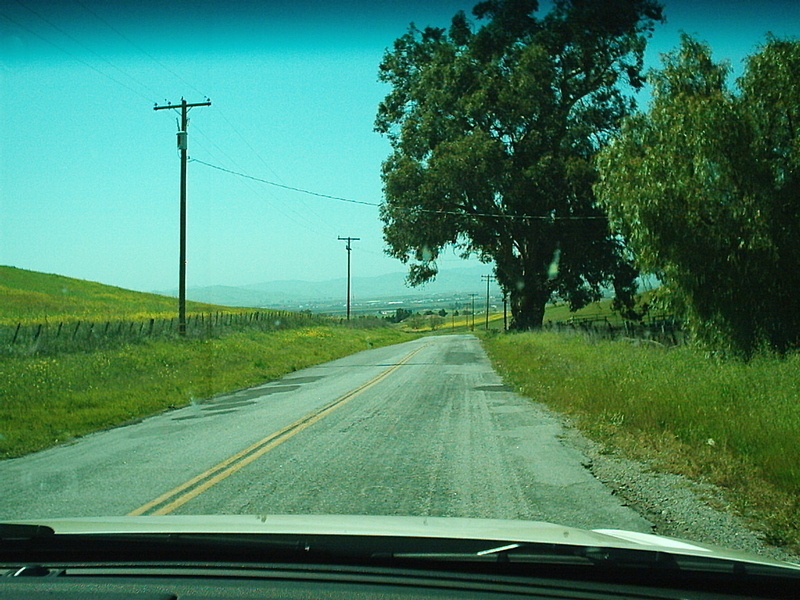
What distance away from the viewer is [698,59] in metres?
20.2

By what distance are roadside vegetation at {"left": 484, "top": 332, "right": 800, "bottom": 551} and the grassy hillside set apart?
26.3m

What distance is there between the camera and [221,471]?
8320 millimetres

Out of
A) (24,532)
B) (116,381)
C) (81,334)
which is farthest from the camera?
(81,334)

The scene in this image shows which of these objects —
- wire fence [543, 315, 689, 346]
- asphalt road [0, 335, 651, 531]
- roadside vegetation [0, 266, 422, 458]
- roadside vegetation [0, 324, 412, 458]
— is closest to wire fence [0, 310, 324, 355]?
roadside vegetation [0, 266, 422, 458]

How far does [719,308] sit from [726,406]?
851cm

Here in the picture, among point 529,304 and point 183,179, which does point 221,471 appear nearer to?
point 183,179

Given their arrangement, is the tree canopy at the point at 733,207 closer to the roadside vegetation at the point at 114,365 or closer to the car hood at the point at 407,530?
the roadside vegetation at the point at 114,365

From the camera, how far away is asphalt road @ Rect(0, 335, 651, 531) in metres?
6.70

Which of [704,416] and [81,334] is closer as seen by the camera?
[704,416]

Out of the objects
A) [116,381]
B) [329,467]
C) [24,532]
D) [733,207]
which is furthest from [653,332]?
[24,532]

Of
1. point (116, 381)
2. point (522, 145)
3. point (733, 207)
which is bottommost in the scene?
point (116, 381)

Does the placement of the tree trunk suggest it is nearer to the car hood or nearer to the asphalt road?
the asphalt road

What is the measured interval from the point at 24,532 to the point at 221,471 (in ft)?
15.0

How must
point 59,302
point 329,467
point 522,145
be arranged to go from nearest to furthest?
point 329,467, point 522,145, point 59,302
